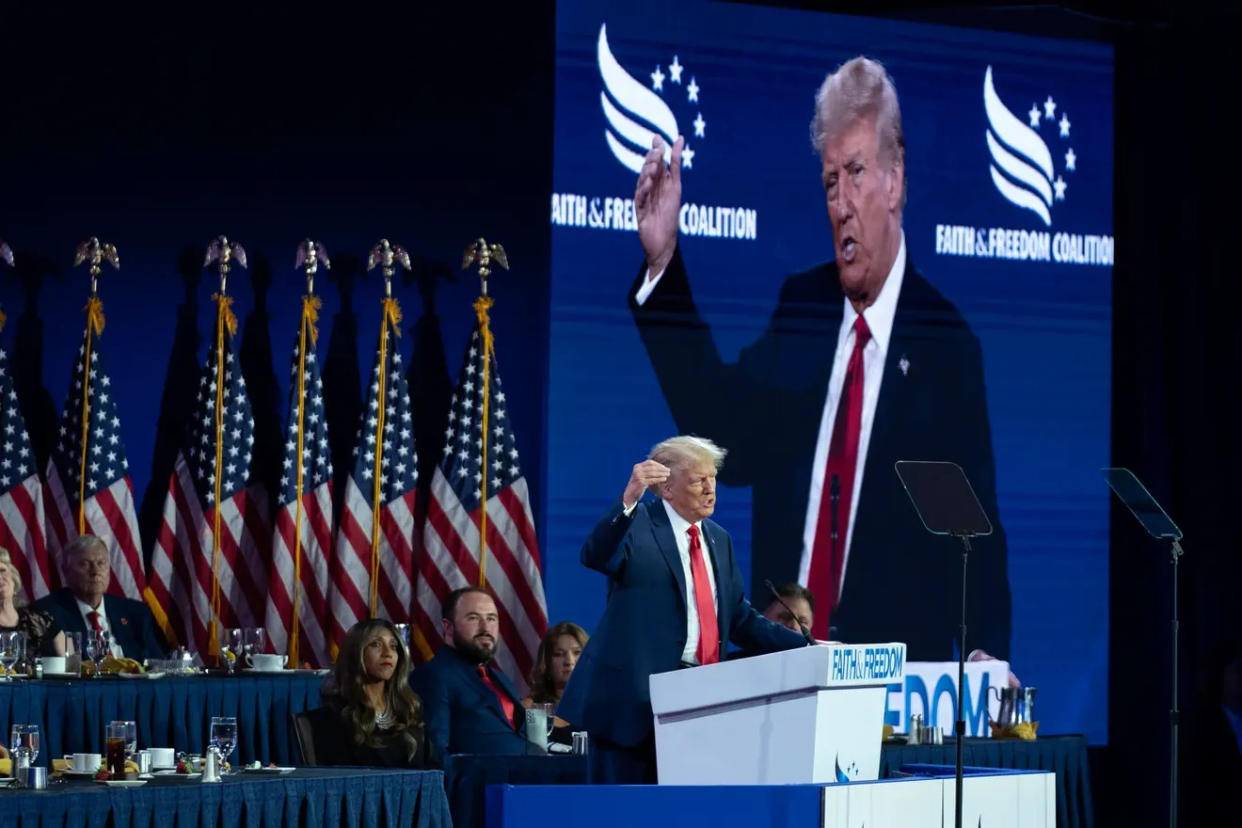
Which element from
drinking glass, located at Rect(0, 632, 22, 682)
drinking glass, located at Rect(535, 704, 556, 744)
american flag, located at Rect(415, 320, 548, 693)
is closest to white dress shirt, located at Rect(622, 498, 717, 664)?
drinking glass, located at Rect(535, 704, 556, 744)

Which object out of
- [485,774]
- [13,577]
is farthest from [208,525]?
[485,774]

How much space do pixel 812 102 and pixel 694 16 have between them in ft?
2.48

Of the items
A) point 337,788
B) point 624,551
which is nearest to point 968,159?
point 624,551

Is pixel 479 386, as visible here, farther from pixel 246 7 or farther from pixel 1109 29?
pixel 1109 29

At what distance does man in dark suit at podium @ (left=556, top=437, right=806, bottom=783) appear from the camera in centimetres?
559

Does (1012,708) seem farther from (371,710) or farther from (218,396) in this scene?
(218,396)

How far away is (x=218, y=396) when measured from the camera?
9.03 meters

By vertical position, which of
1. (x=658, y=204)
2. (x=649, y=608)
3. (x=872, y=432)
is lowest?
(x=649, y=608)

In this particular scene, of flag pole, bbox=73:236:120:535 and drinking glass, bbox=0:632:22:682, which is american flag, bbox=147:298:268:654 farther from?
drinking glass, bbox=0:632:22:682

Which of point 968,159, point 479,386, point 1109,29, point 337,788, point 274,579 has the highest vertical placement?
point 1109,29

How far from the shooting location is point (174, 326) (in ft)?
30.8

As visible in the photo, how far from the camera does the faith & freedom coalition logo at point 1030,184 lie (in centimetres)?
1033

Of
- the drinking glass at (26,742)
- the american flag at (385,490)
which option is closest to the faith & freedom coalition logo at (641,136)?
the american flag at (385,490)

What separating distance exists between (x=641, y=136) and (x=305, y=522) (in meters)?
2.43
